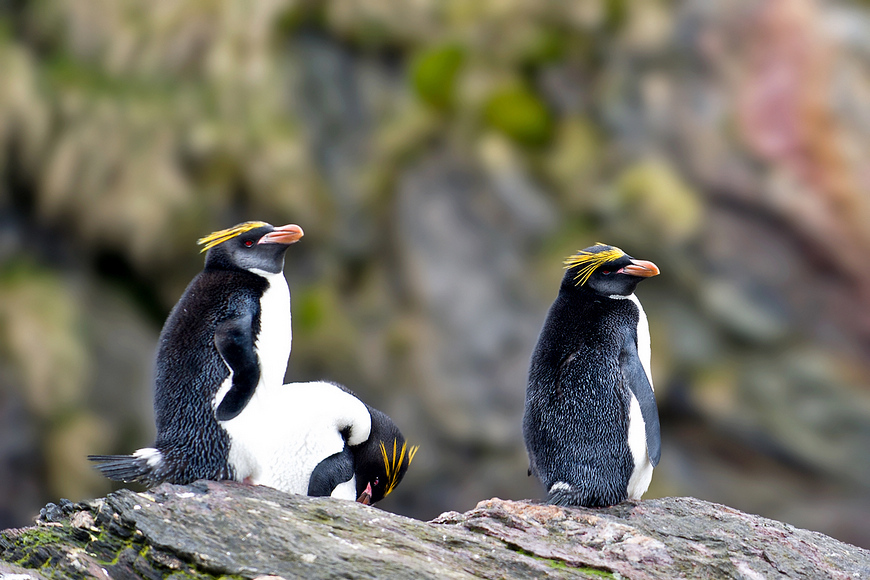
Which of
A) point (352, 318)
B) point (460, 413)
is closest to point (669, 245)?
point (460, 413)

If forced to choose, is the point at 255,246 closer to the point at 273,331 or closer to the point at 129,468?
the point at 273,331

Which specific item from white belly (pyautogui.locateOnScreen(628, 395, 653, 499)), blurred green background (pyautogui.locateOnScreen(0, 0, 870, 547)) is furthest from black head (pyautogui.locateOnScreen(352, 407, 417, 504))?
blurred green background (pyautogui.locateOnScreen(0, 0, 870, 547))

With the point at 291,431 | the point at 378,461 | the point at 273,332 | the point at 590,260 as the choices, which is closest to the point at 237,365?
the point at 273,332

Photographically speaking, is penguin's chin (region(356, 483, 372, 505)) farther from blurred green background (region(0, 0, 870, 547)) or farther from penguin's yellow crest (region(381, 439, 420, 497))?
blurred green background (region(0, 0, 870, 547))

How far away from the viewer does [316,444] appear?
2.48 metres

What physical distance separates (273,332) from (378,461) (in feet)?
1.79

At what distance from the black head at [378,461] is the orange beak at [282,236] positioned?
635mm

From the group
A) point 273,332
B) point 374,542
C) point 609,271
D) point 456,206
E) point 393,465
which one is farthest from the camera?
point 456,206

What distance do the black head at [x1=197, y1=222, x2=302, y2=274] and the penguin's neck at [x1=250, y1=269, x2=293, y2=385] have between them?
28mm

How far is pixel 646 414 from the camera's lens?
8.20 ft

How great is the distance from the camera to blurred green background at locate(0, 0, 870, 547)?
5508 mm

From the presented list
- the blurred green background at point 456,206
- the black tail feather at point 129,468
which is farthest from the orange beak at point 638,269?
the blurred green background at point 456,206

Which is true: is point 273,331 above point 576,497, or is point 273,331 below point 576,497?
above

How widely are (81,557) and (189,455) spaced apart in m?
0.35
